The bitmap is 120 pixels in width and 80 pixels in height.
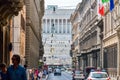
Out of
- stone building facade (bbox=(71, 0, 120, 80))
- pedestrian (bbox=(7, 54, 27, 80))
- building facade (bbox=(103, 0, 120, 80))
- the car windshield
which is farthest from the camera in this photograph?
stone building facade (bbox=(71, 0, 120, 80))

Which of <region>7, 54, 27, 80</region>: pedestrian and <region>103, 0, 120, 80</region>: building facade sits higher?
<region>103, 0, 120, 80</region>: building facade

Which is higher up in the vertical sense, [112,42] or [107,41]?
[107,41]

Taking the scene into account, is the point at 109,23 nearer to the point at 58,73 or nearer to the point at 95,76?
the point at 95,76

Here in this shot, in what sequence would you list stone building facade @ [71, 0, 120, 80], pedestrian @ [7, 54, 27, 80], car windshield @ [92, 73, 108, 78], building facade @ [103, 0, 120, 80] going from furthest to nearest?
stone building facade @ [71, 0, 120, 80] < building facade @ [103, 0, 120, 80] < car windshield @ [92, 73, 108, 78] < pedestrian @ [7, 54, 27, 80]

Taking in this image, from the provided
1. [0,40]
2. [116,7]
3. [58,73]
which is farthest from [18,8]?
[58,73]

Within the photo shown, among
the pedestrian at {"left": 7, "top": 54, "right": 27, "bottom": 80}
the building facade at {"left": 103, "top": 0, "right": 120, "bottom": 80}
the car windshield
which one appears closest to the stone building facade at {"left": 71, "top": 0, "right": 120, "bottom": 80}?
the building facade at {"left": 103, "top": 0, "right": 120, "bottom": 80}

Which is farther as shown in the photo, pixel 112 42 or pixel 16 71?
pixel 112 42

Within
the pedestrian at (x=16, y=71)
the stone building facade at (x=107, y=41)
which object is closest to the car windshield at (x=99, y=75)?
the stone building facade at (x=107, y=41)

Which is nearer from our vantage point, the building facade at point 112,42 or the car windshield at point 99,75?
the car windshield at point 99,75

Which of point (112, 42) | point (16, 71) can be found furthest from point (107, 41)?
point (16, 71)

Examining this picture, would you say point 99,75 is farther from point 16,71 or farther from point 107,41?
point 107,41

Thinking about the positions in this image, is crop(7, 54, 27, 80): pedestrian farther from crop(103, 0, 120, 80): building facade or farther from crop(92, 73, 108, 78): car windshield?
crop(103, 0, 120, 80): building facade

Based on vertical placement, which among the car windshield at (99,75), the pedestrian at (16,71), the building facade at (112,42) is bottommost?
the car windshield at (99,75)

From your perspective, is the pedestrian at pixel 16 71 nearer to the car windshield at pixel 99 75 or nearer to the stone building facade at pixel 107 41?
the car windshield at pixel 99 75
